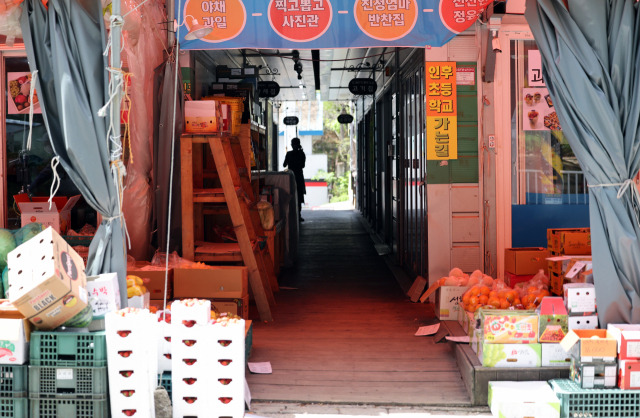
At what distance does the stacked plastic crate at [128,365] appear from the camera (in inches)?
139

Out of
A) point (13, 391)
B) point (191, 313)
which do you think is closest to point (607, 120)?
point (191, 313)

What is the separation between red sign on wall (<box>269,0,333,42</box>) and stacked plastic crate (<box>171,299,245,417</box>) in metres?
3.12

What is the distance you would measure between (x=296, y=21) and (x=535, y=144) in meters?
2.76

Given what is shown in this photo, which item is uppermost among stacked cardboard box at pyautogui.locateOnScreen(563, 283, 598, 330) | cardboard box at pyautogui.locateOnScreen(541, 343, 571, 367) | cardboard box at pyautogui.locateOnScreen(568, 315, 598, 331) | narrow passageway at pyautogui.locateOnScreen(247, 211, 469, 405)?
stacked cardboard box at pyautogui.locateOnScreen(563, 283, 598, 330)

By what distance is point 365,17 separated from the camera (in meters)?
5.94

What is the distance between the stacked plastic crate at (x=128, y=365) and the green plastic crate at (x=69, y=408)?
0.07m

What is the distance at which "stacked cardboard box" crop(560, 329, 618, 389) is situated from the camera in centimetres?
376

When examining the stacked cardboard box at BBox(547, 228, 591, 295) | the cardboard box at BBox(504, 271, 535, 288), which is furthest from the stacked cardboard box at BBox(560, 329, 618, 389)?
the cardboard box at BBox(504, 271, 535, 288)

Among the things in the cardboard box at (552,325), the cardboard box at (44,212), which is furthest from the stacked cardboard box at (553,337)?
the cardboard box at (44,212)

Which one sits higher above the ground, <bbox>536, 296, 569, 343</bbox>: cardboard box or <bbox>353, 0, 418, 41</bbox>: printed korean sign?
<bbox>353, 0, 418, 41</bbox>: printed korean sign

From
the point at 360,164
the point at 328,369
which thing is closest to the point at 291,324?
the point at 328,369

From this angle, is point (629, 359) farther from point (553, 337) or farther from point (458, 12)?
point (458, 12)

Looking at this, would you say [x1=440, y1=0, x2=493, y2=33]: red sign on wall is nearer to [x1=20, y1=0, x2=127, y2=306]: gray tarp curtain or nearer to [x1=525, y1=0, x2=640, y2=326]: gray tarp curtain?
[x1=525, y1=0, x2=640, y2=326]: gray tarp curtain

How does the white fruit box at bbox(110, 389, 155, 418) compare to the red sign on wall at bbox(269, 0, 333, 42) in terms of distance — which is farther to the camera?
the red sign on wall at bbox(269, 0, 333, 42)
